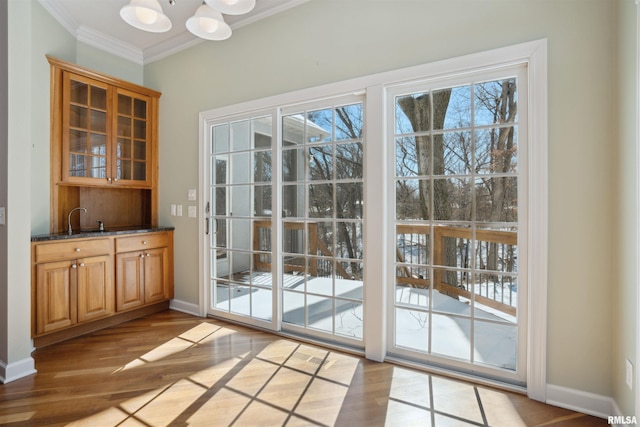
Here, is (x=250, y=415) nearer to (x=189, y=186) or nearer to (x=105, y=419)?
(x=105, y=419)

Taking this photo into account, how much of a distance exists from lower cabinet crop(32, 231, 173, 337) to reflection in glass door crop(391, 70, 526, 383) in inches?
101

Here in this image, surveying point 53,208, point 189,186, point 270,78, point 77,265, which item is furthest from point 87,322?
point 270,78

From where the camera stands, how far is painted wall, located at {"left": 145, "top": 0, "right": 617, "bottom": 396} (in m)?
1.80

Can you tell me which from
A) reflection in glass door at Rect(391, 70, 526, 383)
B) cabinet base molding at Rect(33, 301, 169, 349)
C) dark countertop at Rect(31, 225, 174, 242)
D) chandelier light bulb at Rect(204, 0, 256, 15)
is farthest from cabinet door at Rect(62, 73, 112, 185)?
reflection in glass door at Rect(391, 70, 526, 383)

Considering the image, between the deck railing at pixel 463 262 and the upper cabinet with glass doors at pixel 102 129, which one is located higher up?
the upper cabinet with glass doors at pixel 102 129

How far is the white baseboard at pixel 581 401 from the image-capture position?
179 cm

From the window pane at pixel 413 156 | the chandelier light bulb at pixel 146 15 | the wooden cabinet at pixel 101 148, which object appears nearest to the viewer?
the chandelier light bulb at pixel 146 15

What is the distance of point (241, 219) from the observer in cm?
324

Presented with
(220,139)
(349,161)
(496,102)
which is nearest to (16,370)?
(220,139)

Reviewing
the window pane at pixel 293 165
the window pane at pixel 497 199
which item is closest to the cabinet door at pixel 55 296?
the window pane at pixel 293 165

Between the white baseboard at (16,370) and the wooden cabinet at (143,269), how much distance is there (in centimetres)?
91

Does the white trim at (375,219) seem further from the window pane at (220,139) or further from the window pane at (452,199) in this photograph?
the window pane at (220,139)


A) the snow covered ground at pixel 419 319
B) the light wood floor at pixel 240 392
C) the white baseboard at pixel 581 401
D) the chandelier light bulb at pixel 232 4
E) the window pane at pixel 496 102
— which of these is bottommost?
the light wood floor at pixel 240 392

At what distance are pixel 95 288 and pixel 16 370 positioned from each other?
2.83 feet
